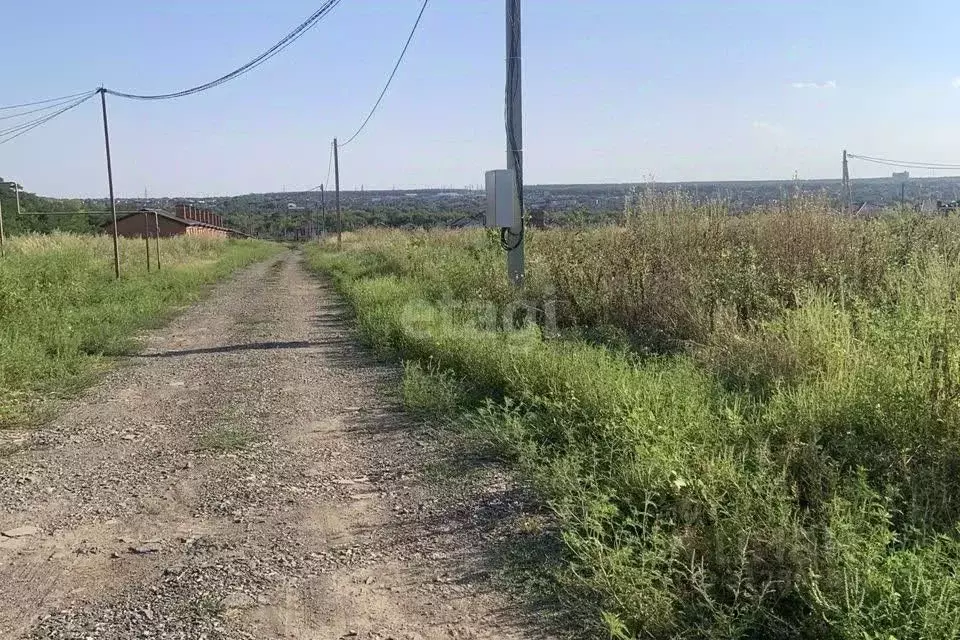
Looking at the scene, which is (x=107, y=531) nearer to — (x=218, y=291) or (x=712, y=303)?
(x=712, y=303)

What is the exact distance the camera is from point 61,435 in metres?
5.62

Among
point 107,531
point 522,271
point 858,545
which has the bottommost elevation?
point 107,531

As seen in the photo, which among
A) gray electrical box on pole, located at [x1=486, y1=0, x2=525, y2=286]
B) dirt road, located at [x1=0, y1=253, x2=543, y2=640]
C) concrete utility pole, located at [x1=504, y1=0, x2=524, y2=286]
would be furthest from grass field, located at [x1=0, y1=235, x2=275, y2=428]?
concrete utility pole, located at [x1=504, y1=0, x2=524, y2=286]

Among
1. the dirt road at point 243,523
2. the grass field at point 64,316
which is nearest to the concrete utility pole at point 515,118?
the dirt road at point 243,523

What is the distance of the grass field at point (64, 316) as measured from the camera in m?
6.91

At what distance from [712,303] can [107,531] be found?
5.81 m

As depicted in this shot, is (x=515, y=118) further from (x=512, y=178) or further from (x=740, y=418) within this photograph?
(x=740, y=418)

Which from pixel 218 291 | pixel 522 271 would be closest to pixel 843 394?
pixel 522 271

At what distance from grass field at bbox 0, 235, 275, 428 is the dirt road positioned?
0.57 m

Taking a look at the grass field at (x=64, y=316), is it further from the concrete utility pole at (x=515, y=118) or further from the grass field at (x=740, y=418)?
the concrete utility pole at (x=515, y=118)

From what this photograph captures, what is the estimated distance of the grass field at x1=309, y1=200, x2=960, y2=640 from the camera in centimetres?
277

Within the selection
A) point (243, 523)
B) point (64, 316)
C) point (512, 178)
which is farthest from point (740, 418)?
point (64, 316)

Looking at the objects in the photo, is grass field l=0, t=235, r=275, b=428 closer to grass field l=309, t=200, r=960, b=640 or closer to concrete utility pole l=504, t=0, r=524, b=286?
grass field l=309, t=200, r=960, b=640

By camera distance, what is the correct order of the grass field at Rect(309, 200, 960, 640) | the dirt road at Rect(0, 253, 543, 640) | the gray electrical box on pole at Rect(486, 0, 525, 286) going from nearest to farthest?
1. the grass field at Rect(309, 200, 960, 640)
2. the dirt road at Rect(0, 253, 543, 640)
3. the gray electrical box on pole at Rect(486, 0, 525, 286)
